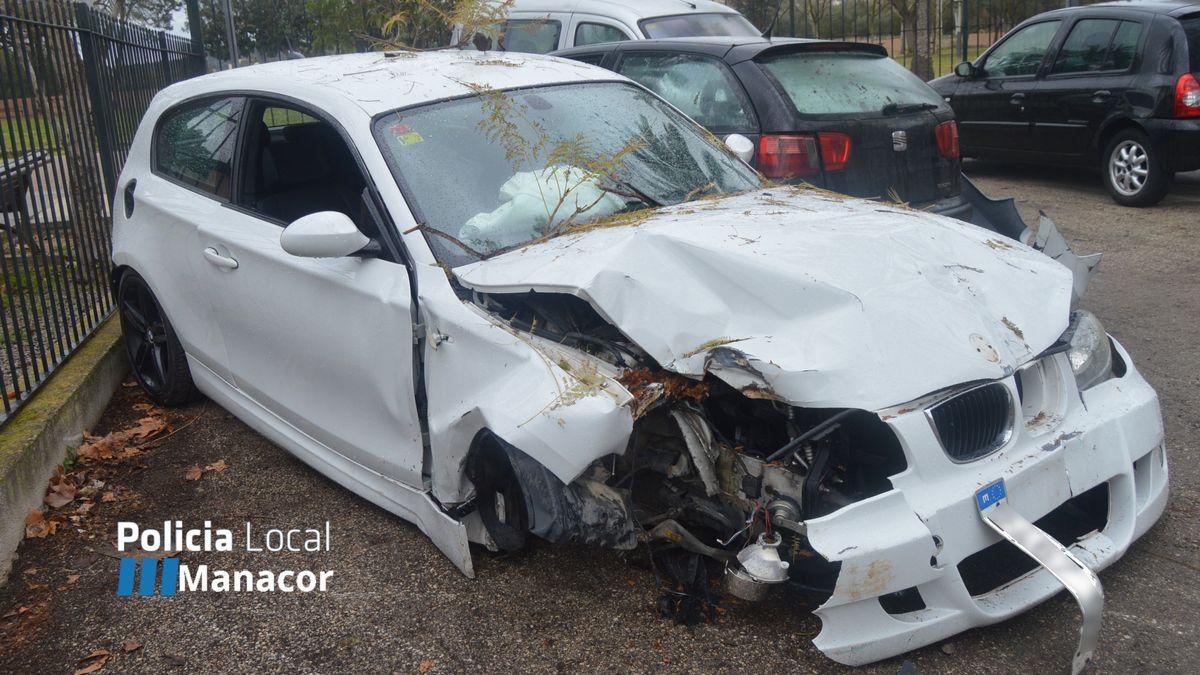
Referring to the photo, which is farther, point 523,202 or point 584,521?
point 523,202

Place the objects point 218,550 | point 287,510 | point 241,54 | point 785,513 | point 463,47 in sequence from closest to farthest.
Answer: point 785,513
point 218,550
point 287,510
point 463,47
point 241,54

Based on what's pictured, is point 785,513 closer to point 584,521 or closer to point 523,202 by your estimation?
point 584,521

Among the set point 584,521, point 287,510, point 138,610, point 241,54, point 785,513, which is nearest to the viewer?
point 785,513

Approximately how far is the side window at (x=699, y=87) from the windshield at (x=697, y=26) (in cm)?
213

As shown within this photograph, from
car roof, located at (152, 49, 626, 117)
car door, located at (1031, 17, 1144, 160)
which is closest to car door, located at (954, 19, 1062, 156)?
car door, located at (1031, 17, 1144, 160)

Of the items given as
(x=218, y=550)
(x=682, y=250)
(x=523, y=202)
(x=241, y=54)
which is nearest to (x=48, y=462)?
(x=218, y=550)

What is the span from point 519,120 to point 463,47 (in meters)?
1.40

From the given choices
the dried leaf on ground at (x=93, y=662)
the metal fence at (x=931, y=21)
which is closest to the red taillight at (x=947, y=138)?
the dried leaf on ground at (x=93, y=662)

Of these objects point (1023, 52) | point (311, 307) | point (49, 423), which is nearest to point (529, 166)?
point (311, 307)

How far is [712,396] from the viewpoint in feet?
10.5

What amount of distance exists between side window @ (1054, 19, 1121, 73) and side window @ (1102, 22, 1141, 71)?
61 millimetres

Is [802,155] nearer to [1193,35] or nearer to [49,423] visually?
[49,423]

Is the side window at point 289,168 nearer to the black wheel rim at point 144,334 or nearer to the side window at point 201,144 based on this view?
the side window at point 201,144

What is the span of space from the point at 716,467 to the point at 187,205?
2912 mm
